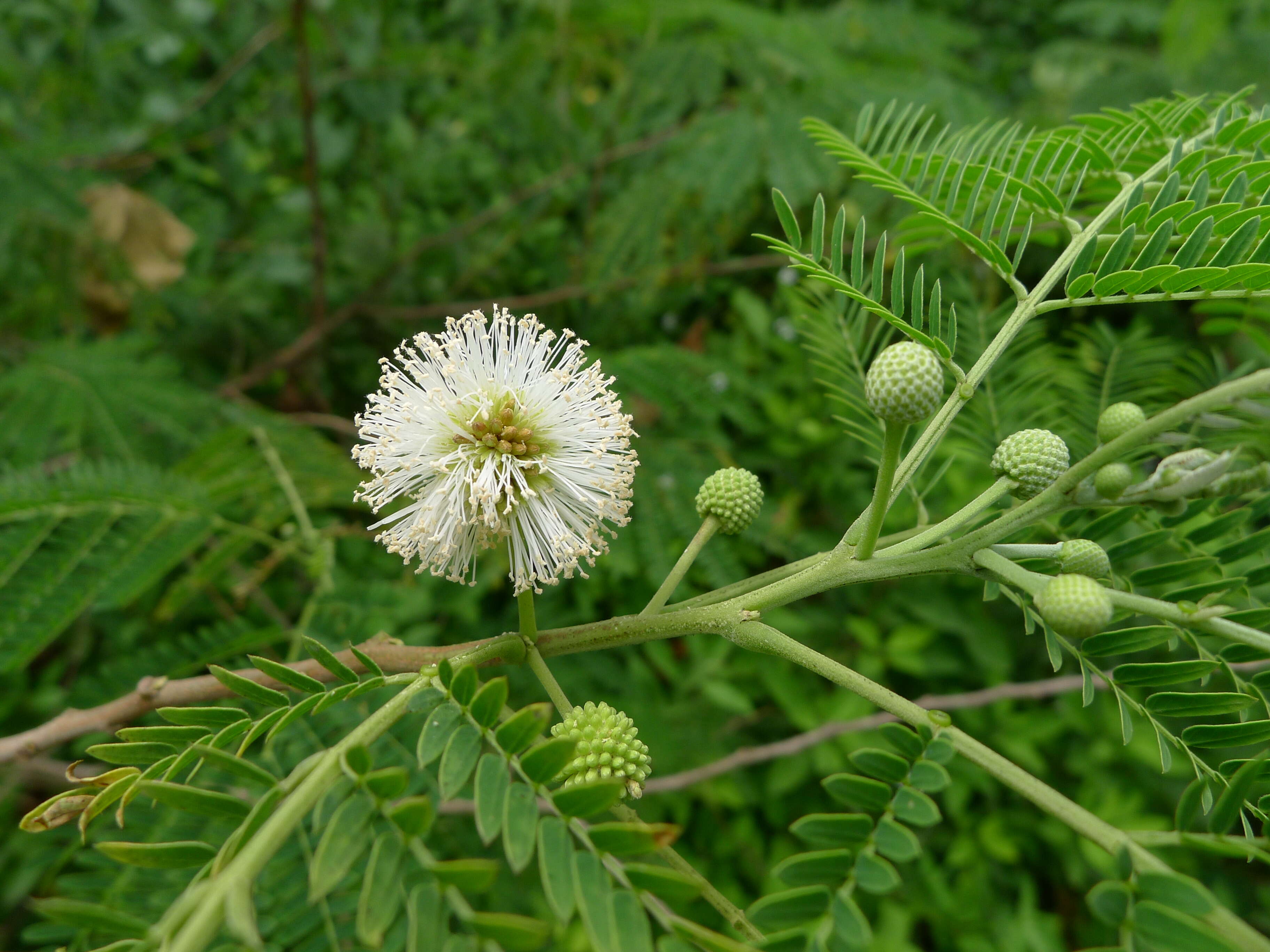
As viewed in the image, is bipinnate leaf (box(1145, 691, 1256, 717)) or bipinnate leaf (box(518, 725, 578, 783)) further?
bipinnate leaf (box(1145, 691, 1256, 717))

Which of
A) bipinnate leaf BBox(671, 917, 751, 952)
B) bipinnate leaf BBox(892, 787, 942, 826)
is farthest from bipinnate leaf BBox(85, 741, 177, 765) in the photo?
bipinnate leaf BBox(892, 787, 942, 826)

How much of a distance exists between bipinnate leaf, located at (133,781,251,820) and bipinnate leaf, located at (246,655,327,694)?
6.7 inches

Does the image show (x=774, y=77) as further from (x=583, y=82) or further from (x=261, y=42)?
(x=261, y=42)

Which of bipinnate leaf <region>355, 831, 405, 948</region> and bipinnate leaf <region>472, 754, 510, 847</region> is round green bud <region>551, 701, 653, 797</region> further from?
bipinnate leaf <region>355, 831, 405, 948</region>

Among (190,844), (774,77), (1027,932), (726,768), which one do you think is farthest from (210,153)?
(1027,932)

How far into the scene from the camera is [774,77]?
11.6 ft

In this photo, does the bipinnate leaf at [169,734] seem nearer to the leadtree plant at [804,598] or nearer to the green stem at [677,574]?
the leadtree plant at [804,598]

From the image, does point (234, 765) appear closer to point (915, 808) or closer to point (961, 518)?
point (915, 808)

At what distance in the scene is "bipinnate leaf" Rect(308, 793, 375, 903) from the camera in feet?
2.48

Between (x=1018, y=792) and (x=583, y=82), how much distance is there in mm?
4581

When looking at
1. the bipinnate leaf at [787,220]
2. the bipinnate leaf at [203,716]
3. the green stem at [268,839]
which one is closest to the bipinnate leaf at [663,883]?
the green stem at [268,839]

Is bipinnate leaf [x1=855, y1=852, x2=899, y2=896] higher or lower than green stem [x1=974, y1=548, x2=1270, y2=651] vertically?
lower

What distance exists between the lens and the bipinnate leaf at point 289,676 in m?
0.99

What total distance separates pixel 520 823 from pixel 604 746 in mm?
270
